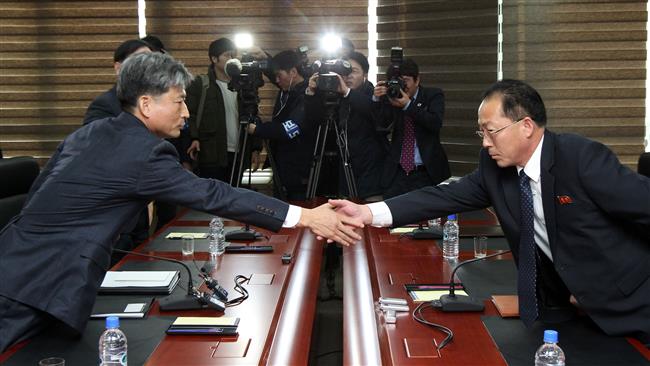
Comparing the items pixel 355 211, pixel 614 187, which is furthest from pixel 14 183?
pixel 614 187

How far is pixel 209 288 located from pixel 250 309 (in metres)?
0.19

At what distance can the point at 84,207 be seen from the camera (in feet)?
7.30

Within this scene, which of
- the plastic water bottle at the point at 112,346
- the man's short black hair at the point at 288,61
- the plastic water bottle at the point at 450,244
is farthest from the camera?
the man's short black hair at the point at 288,61

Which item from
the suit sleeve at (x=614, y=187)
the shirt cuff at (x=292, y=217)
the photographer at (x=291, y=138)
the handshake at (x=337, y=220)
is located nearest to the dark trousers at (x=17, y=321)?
the shirt cuff at (x=292, y=217)

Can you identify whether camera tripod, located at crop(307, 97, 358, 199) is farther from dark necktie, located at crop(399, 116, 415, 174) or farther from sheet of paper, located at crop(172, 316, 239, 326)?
sheet of paper, located at crop(172, 316, 239, 326)

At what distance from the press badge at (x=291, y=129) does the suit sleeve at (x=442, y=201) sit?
224 cm

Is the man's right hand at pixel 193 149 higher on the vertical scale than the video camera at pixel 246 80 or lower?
lower

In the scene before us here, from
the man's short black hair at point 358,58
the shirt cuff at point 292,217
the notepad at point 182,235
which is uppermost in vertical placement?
the man's short black hair at point 358,58

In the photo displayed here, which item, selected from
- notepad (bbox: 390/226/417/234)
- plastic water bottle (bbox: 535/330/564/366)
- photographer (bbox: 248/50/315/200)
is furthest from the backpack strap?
plastic water bottle (bbox: 535/330/564/366)

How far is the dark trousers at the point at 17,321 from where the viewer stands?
2045mm

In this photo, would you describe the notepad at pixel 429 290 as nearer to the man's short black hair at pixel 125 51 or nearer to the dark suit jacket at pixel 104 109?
the dark suit jacket at pixel 104 109

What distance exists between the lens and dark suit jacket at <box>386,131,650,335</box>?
2180 millimetres

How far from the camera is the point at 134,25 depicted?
5.98 meters

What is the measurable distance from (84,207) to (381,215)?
1.05m
